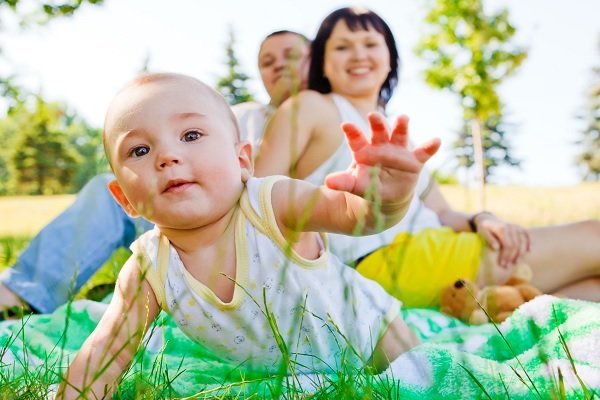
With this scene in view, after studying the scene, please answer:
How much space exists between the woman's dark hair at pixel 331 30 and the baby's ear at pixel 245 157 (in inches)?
64.0

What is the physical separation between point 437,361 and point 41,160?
3822cm

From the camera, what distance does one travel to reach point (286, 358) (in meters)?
0.79

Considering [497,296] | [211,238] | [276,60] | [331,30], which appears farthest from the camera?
[276,60]

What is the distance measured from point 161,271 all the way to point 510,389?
820 millimetres

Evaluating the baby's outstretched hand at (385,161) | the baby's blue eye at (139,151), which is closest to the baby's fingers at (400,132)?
the baby's outstretched hand at (385,161)

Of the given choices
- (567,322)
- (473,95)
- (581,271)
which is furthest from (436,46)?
(567,322)

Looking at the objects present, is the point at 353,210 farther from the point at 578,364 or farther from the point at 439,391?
the point at 578,364

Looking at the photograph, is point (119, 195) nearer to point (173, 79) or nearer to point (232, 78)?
point (173, 79)

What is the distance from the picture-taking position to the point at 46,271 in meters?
2.67

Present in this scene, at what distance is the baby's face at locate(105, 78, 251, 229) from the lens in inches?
55.8

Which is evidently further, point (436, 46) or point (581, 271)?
point (436, 46)

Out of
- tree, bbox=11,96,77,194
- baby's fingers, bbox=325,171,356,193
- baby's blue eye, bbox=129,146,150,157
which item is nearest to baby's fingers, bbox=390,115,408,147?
baby's fingers, bbox=325,171,356,193

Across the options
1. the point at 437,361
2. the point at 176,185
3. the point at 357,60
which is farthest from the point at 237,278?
the point at 357,60

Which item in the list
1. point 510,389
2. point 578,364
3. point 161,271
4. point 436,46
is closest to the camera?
point 510,389
